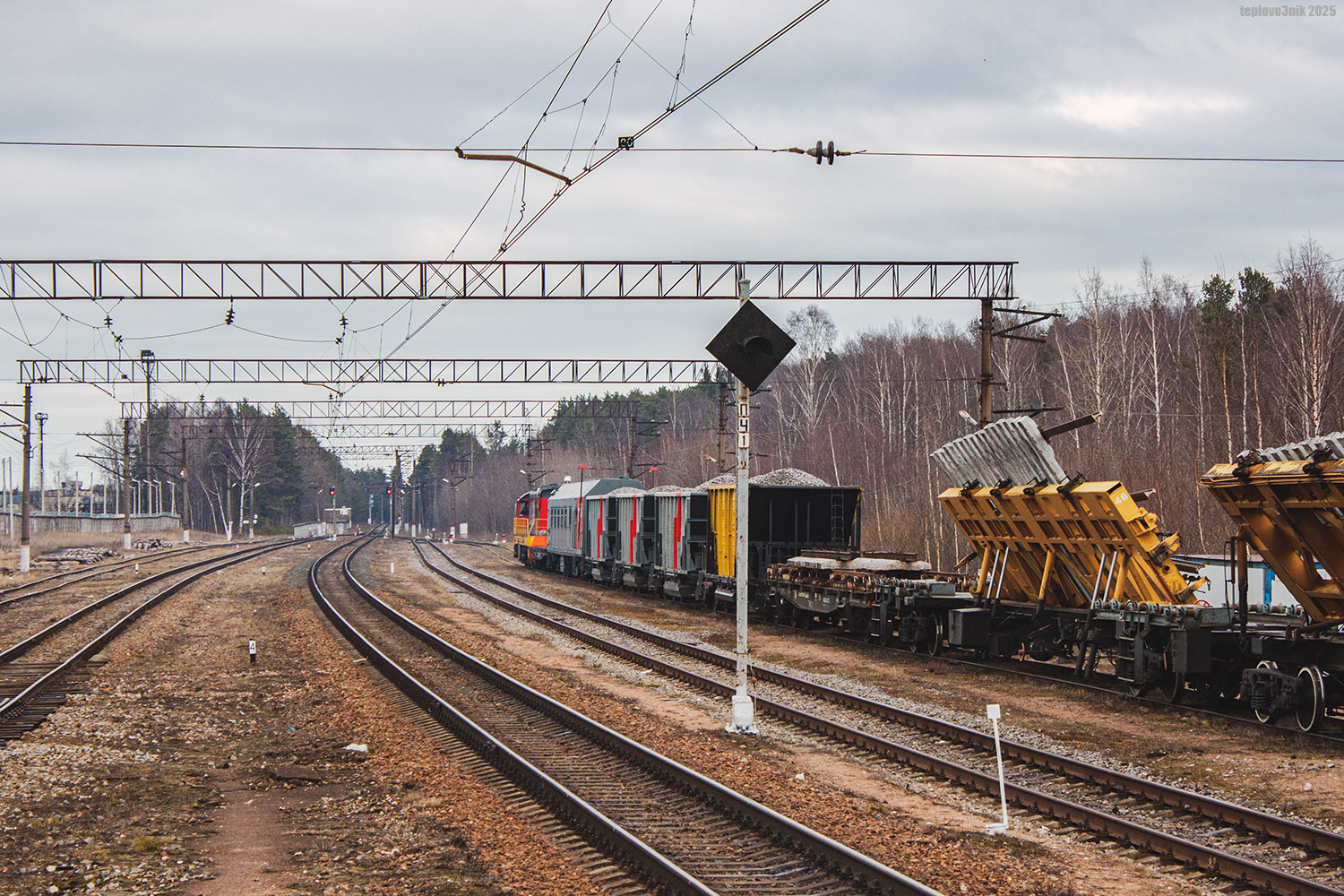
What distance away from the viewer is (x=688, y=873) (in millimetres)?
7348

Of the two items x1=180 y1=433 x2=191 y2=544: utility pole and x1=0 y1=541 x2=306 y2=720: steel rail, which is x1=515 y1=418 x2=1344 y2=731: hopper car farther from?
x1=180 y1=433 x2=191 y2=544: utility pole

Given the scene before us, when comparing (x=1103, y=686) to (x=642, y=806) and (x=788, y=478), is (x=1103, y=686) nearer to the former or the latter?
(x=642, y=806)

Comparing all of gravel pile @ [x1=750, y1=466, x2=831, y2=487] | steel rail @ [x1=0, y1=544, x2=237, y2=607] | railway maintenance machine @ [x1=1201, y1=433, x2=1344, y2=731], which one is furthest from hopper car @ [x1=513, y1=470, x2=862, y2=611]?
steel rail @ [x1=0, y1=544, x2=237, y2=607]

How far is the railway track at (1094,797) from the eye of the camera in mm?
7566

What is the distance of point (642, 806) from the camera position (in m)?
9.30

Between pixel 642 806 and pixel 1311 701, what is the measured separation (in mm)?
7380

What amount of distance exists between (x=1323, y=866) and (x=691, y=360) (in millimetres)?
33261

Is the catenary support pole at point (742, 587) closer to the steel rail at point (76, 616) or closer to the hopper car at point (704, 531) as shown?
the hopper car at point (704, 531)

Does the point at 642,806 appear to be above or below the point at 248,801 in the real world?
above

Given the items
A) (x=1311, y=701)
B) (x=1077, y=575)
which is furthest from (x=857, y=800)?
(x=1077, y=575)

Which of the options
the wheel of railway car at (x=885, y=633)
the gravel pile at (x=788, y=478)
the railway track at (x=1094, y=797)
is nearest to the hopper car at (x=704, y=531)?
the gravel pile at (x=788, y=478)

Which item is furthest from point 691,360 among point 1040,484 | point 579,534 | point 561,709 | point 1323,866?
point 1323,866

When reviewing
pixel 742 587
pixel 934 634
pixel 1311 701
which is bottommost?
pixel 934 634

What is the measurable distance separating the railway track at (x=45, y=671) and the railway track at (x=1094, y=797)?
27.8 ft
